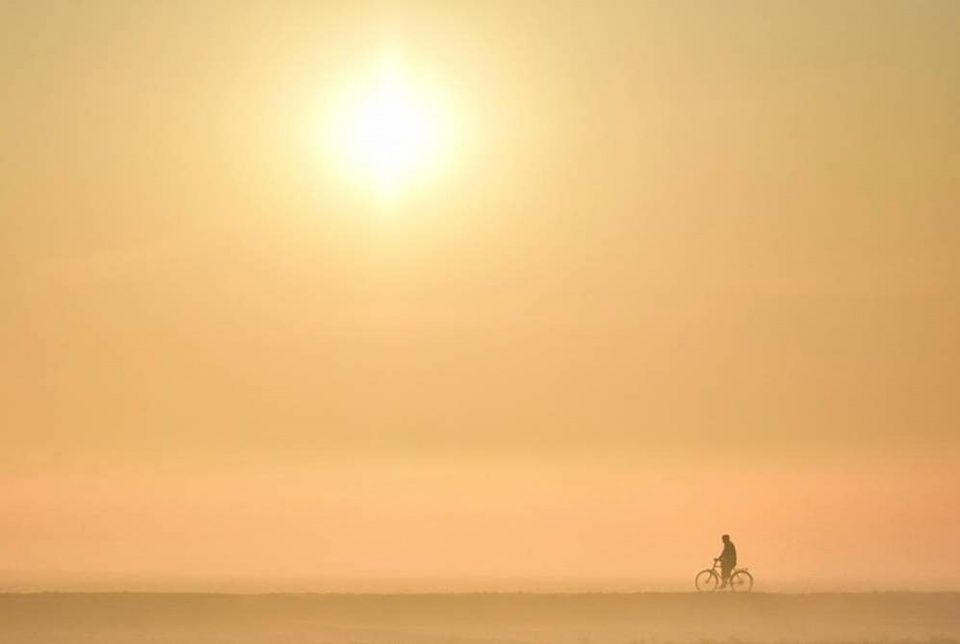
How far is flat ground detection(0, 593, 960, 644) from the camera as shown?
25.0m

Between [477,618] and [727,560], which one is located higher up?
[727,560]

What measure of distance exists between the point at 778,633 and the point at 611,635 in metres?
3.39

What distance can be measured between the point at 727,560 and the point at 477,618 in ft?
29.1

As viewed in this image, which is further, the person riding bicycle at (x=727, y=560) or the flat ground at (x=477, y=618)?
the person riding bicycle at (x=727, y=560)

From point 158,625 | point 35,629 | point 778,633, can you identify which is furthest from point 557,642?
point 35,629

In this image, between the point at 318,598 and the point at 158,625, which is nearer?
the point at 158,625

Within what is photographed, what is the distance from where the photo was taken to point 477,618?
28.2 m

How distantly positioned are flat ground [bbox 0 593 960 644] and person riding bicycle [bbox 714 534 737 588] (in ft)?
11.5

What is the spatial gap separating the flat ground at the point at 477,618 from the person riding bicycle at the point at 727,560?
11.5 feet

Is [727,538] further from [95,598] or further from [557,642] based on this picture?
[95,598]

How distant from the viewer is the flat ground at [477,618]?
25.0 m

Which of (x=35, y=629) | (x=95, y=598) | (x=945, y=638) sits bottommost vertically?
(x=945, y=638)

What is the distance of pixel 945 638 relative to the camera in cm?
2406

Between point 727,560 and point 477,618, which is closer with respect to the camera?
point 477,618
